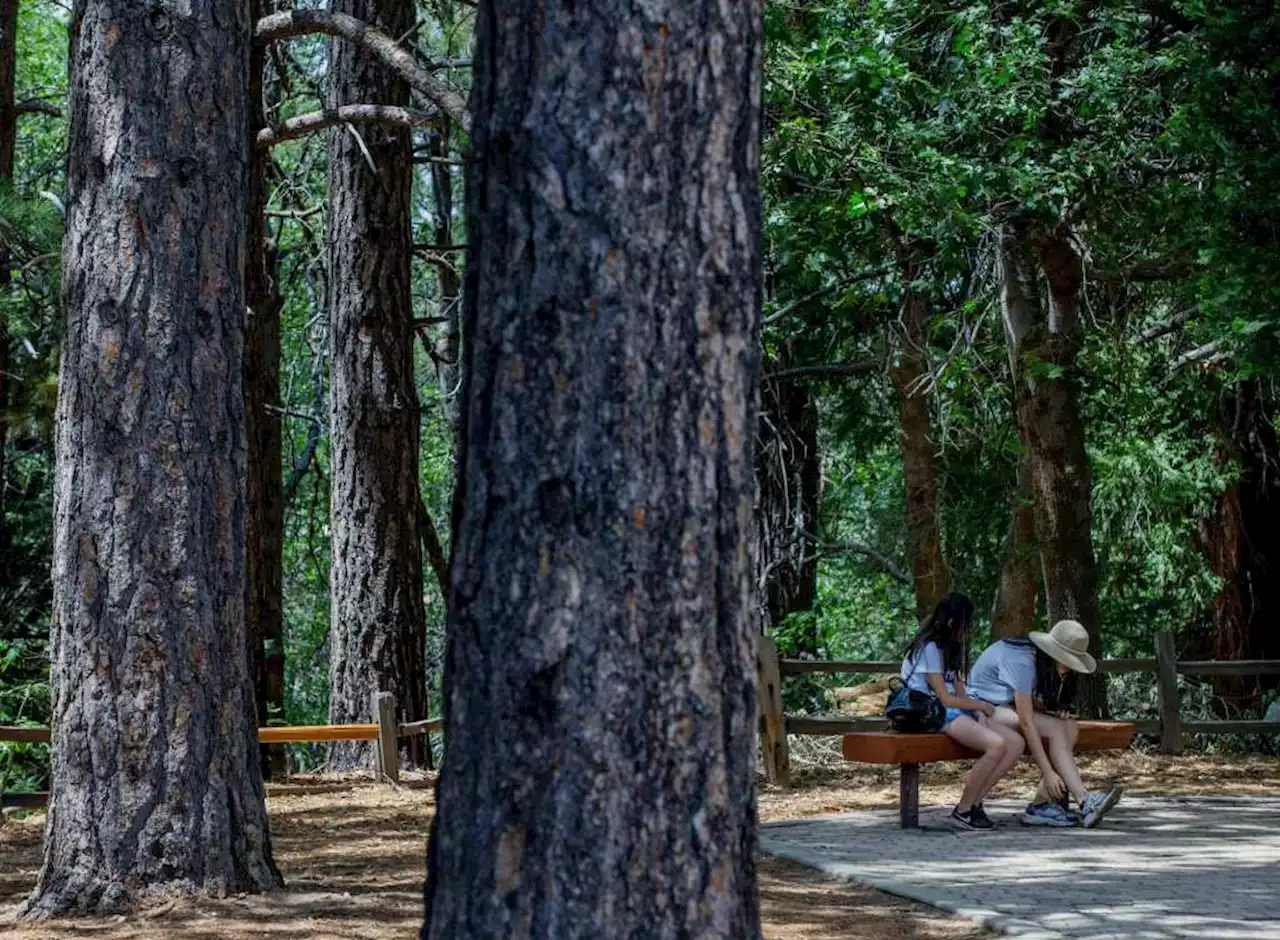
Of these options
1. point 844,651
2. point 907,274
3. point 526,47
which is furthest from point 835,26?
point 844,651

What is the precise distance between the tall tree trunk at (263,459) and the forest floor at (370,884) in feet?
4.57

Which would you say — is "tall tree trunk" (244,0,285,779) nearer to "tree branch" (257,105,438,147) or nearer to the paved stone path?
"tree branch" (257,105,438,147)

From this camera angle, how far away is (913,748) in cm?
1045

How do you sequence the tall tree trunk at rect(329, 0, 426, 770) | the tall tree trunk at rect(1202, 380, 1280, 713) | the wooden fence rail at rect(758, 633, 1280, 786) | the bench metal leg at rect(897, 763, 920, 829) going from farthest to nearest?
the tall tree trunk at rect(1202, 380, 1280, 713), the tall tree trunk at rect(329, 0, 426, 770), the wooden fence rail at rect(758, 633, 1280, 786), the bench metal leg at rect(897, 763, 920, 829)

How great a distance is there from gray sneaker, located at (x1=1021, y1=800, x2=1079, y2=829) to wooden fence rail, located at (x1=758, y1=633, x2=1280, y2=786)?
274cm

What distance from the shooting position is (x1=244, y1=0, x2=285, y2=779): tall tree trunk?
12.0 metres

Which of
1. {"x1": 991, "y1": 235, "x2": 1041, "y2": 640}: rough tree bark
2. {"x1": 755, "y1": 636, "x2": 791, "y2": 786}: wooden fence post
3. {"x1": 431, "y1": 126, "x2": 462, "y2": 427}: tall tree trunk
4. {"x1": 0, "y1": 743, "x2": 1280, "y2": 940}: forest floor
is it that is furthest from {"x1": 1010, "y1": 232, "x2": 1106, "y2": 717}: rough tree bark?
{"x1": 431, "y1": 126, "x2": 462, "y2": 427}: tall tree trunk

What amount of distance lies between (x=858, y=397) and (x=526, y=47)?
17.4m

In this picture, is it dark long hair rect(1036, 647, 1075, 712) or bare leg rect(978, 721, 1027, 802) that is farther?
dark long hair rect(1036, 647, 1075, 712)

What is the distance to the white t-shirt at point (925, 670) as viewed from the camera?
10.6 meters

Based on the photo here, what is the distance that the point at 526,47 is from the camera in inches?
153

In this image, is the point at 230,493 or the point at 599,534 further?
the point at 230,493

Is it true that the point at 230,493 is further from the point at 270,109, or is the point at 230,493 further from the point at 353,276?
the point at 270,109

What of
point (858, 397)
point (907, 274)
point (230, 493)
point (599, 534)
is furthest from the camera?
point (858, 397)
